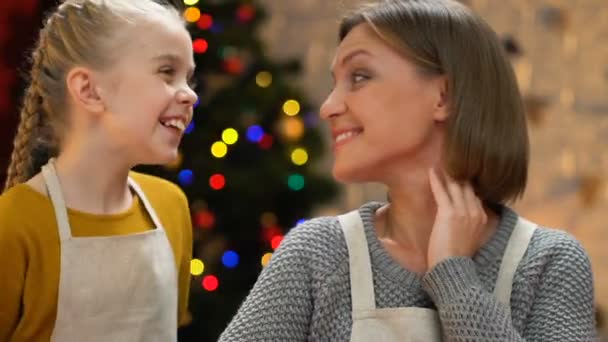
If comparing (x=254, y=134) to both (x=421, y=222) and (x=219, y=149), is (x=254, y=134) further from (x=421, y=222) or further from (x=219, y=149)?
(x=421, y=222)

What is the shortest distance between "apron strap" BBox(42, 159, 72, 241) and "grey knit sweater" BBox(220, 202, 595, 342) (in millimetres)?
362

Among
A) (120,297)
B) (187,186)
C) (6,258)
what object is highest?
(6,258)

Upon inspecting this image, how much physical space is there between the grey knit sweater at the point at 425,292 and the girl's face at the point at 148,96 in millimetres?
324

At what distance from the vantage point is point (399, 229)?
1.68m

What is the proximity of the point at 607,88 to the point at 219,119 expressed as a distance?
167cm

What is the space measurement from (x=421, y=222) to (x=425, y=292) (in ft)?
0.43

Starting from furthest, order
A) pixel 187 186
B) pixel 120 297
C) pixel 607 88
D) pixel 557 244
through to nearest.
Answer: pixel 607 88 → pixel 187 186 → pixel 120 297 → pixel 557 244

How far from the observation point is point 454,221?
1.60 metres

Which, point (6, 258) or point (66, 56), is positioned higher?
point (66, 56)

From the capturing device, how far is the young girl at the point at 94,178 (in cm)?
171

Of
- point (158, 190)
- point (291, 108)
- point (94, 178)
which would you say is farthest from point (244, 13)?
point (94, 178)

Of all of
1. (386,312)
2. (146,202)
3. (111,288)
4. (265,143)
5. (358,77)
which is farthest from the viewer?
(265,143)

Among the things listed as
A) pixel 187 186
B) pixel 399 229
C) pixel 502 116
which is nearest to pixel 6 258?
pixel 399 229

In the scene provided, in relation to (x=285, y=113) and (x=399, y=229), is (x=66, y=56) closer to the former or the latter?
(x=399, y=229)
